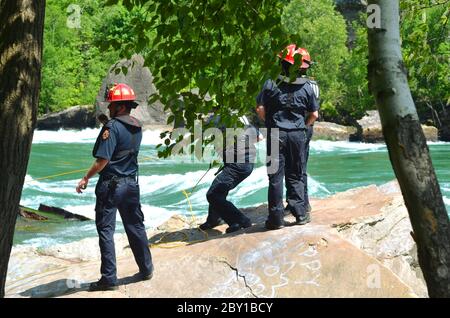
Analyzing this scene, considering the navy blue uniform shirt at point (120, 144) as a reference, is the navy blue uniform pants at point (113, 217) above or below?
below

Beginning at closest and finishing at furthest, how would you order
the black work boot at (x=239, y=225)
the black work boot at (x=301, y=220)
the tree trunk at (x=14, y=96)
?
the tree trunk at (x=14, y=96) → the black work boot at (x=301, y=220) → the black work boot at (x=239, y=225)

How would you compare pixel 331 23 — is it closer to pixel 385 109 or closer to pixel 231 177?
pixel 231 177

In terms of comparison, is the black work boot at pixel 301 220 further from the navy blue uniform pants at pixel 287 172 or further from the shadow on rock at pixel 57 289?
the shadow on rock at pixel 57 289

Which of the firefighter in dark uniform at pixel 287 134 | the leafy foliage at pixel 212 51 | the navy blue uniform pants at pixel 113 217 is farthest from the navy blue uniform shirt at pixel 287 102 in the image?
the leafy foliage at pixel 212 51

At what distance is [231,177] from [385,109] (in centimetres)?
474

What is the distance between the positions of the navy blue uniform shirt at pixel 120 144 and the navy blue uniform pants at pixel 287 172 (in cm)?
147

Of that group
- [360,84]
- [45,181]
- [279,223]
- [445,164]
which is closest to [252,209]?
[279,223]

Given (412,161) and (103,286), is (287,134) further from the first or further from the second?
(412,161)

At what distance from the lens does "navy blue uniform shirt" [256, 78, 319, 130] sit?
7.15 m

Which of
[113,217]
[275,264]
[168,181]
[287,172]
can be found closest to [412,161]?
[275,264]

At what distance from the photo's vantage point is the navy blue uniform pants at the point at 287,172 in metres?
7.07

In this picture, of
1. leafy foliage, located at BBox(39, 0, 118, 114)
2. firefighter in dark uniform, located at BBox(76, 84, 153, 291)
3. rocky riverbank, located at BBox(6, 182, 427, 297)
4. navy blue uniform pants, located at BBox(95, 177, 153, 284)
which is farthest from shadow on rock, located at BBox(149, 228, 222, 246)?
leafy foliage, located at BBox(39, 0, 118, 114)

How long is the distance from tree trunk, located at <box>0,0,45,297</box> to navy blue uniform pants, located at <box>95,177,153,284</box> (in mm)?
2045

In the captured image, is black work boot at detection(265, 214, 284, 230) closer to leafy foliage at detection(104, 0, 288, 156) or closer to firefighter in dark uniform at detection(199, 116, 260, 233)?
firefighter in dark uniform at detection(199, 116, 260, 233)
